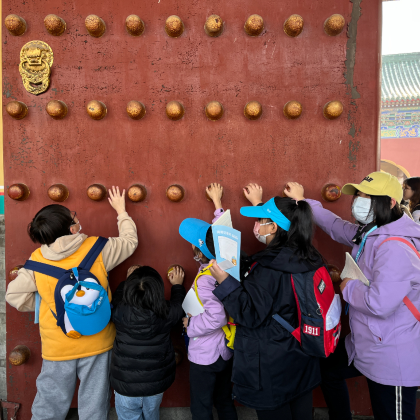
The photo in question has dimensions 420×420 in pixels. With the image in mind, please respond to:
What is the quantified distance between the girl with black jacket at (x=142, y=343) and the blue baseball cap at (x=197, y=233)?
221 mm

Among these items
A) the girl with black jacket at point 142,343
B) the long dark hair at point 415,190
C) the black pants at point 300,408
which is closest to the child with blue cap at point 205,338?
the girl with black jacket at point 142,343

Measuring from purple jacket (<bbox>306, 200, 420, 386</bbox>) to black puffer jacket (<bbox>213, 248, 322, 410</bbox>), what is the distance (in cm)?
21

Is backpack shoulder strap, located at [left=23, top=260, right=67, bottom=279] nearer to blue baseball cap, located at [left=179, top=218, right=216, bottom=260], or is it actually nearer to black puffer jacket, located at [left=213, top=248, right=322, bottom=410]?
blue baseball cap, located at [left=179, top=218, right=216, bottom=260]

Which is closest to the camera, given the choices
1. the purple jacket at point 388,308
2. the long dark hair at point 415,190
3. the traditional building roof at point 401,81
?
the purple jacket at point 388,308

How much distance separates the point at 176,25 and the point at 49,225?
43.5 inches

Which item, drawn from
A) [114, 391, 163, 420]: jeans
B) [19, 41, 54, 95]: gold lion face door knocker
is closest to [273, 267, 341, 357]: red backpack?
[114, 391, 163, 420]: jeans

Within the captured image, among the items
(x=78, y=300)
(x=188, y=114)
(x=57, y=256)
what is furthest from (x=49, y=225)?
(x=188, y=114)

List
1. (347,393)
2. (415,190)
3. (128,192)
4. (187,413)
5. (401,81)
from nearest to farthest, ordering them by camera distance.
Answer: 1. (347,393)
2. (128,192)
3. (187,413)
4. (415,190)
5. (401,81)

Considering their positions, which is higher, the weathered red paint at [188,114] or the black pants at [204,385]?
the weathered red paint at [188,114]

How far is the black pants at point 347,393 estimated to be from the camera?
1.17 m

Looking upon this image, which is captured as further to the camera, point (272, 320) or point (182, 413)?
point (182, 413)

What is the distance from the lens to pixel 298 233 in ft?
4.03

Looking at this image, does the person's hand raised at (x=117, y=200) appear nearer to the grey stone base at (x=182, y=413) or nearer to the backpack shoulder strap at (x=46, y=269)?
the backpack shoulder strap at (x=46, y=269)

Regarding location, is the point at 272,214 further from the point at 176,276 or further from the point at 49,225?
the point at 49,225
